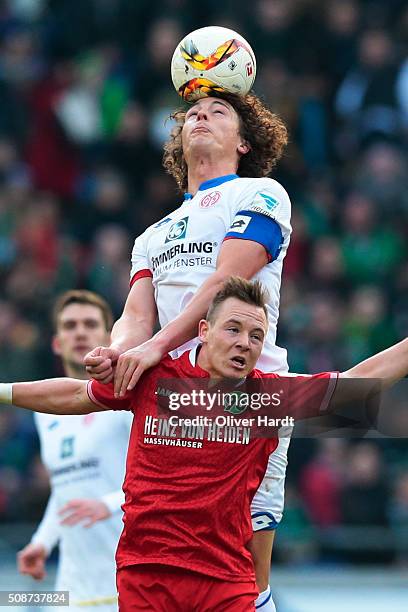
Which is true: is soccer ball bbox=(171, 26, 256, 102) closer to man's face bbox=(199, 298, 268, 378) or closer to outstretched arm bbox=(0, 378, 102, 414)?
man's face bbox=(199, 298, 268, 378)

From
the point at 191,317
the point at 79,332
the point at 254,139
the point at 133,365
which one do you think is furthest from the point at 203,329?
the point at 79,332

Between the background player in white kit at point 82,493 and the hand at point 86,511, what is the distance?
0.24 feet

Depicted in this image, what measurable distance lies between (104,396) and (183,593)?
80 cm

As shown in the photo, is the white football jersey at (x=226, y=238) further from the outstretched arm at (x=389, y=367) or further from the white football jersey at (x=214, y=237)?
the outstretched arm at (x=389, y=367)

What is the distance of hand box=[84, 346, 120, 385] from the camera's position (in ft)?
15.9

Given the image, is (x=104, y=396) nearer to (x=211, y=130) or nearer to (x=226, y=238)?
(x=226, y=238)

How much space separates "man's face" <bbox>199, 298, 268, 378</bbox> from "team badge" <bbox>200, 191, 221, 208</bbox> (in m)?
0.76

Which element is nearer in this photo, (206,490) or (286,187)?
(206,490)

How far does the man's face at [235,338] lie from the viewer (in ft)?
15.2

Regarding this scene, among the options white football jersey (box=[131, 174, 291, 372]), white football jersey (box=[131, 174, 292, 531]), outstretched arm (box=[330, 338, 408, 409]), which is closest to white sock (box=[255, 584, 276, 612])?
white football jersey (box=[131, 174, 292, 531])

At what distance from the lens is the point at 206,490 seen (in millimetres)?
4633

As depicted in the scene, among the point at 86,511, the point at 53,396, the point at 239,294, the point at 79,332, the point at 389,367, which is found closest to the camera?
the point at 389,367

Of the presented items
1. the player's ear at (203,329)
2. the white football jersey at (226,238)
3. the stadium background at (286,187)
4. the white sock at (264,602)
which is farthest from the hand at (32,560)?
the stadium background at (286,187)

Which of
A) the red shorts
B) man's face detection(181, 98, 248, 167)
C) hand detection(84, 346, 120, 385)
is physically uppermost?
man's face detection(181, 98, 248, 167)
